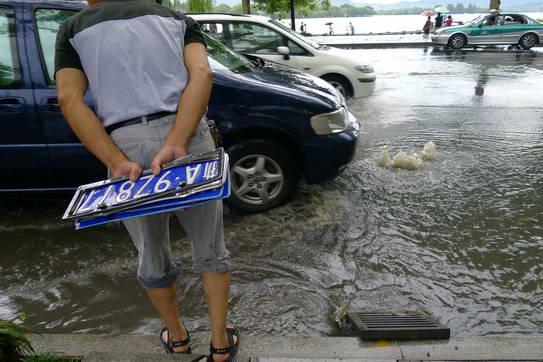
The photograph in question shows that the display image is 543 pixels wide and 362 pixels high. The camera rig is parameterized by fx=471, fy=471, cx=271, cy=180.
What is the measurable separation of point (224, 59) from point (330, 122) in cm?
117

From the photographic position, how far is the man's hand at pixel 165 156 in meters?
1.74

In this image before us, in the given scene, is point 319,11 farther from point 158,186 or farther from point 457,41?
point 158,186

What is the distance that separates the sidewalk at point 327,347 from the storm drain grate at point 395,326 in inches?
1.5

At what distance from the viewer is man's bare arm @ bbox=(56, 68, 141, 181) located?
1.77 meters

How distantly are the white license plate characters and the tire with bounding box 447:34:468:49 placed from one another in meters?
19.7

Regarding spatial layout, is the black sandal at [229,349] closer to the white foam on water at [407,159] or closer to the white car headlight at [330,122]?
the white car headlight at [330,122]

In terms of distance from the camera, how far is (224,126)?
3.77m

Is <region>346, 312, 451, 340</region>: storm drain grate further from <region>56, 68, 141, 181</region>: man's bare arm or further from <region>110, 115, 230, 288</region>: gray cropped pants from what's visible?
<region>56, 68, 141, 181</region>: man's bare arm

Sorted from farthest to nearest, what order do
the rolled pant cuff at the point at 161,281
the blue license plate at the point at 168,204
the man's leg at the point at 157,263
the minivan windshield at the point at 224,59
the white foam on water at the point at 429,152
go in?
the white foam on water at the point at 429,152, the minivan windshield at the point at 224,59, the rolled pant cuff at the point at 161,281, the man's leg at the point at 157,263, the blue license plate at the point at 168,204

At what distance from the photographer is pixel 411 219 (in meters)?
4.03

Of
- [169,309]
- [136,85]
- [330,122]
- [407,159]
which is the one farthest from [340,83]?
[136,85]

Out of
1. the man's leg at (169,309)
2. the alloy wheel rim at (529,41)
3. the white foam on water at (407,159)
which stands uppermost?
the alloy wheel rim at (529,41)

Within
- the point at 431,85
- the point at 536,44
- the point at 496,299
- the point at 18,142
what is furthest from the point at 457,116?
the point at 536,44

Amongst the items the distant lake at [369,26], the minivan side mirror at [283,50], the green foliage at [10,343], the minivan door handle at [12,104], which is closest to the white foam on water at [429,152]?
the minivan side mirror at [283,50]
